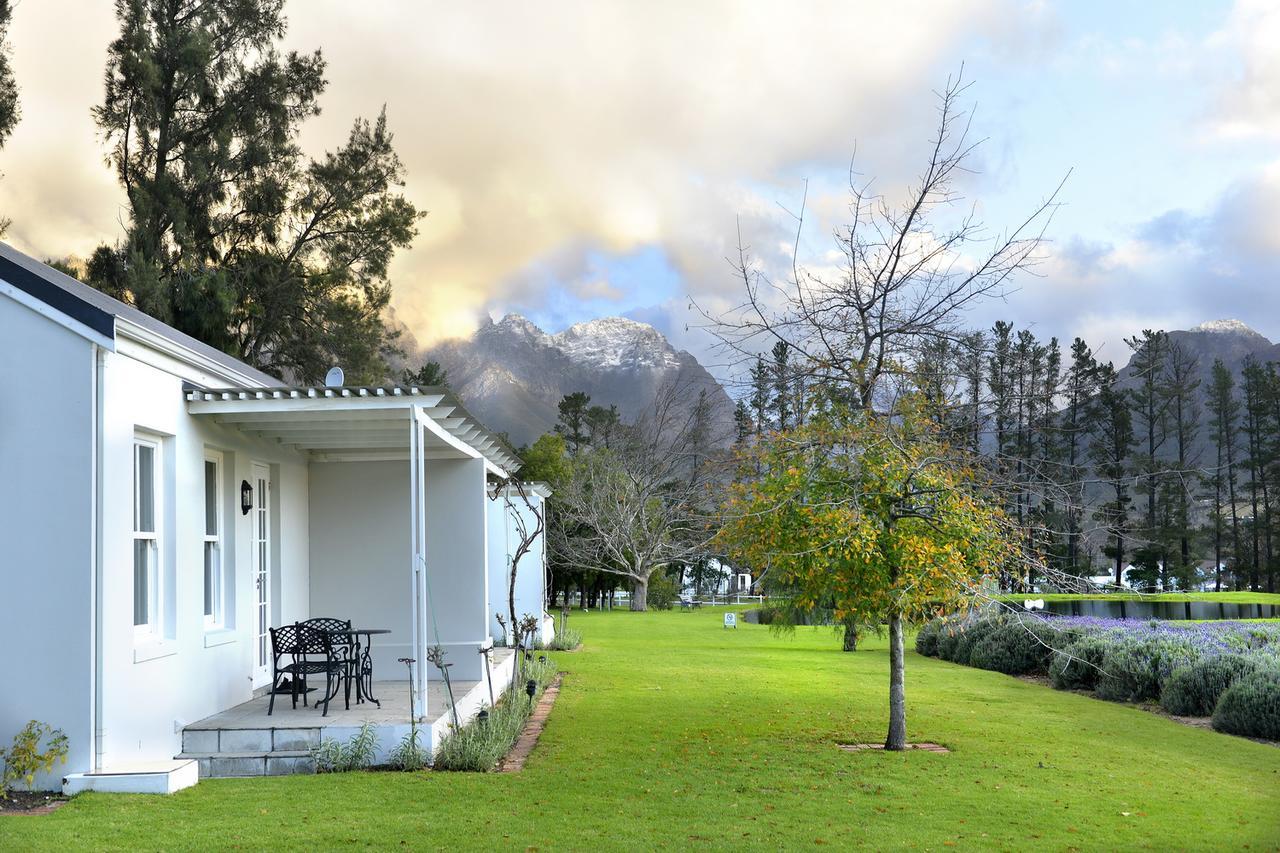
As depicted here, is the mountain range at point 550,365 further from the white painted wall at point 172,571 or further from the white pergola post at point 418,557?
the white pergola post at point 418,557

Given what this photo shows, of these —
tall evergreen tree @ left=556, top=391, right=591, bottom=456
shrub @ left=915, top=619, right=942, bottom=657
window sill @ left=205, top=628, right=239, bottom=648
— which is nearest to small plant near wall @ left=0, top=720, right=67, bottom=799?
window sill @ left=205, top=628, right=239, bottom=648

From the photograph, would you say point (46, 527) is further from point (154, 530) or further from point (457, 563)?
point (457, 563)

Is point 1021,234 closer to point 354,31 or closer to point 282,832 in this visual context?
point 282,832

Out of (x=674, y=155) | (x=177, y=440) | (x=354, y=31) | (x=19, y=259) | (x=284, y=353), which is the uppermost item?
(x=354, y=31)

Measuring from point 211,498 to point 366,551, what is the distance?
109 inches

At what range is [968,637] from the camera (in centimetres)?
2047

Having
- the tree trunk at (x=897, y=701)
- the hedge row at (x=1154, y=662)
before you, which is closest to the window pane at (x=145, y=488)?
the tree trunk at (x=897, y=701)

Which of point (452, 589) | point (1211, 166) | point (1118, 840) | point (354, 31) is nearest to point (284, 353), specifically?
point (354, 31)

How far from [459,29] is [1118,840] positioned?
72.1 feet

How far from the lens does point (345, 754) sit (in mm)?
8562

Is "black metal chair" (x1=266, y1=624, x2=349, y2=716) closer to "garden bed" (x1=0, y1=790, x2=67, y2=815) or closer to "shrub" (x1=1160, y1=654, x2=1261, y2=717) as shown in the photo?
"garden bed" (x1=0, y1=790, x2=67, y2=815)

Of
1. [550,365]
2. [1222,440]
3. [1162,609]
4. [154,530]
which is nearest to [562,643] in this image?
[154,530]

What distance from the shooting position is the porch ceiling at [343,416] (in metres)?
9.17

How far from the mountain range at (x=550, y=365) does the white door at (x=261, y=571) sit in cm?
5898
